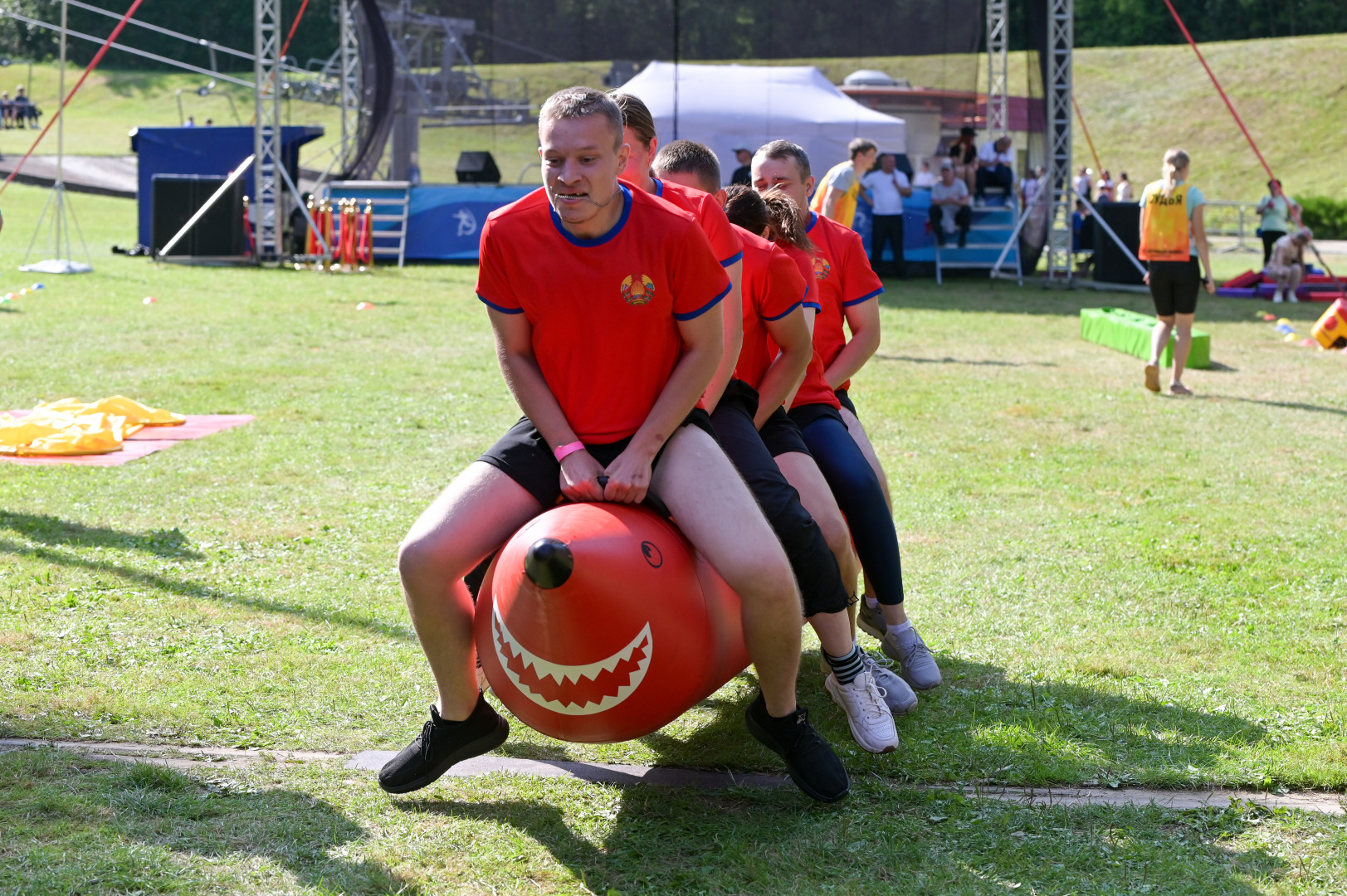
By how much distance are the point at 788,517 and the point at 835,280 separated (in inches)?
55.2

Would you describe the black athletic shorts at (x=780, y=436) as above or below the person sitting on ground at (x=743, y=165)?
below

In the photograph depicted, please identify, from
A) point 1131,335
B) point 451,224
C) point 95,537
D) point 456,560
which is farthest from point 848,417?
point 451,224

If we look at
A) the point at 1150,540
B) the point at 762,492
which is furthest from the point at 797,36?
the point at 762,492

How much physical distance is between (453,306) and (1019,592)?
449 inches

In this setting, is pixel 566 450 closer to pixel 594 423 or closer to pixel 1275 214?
pixel 594 423

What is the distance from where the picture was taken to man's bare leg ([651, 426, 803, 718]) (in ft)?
→ 10.6

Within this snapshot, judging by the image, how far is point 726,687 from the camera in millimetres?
4367

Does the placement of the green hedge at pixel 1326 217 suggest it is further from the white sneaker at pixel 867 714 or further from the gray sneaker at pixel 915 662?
the white sneaker at pixel 867 714

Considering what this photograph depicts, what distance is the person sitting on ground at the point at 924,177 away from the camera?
2123 cm

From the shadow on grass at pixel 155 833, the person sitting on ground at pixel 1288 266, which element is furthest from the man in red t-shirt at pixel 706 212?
the person sitting on ground at pixel 1288 266

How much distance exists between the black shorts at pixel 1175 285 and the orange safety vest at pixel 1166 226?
0.22 feet

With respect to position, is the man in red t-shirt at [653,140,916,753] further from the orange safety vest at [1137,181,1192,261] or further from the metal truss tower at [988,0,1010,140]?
the metal truss tower at [988,0,1010,140]

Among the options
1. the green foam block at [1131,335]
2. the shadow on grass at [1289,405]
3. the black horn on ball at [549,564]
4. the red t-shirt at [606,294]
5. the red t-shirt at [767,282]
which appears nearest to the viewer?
the black horn on ball at [549,564]

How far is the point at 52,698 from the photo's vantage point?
3969 millimetres
